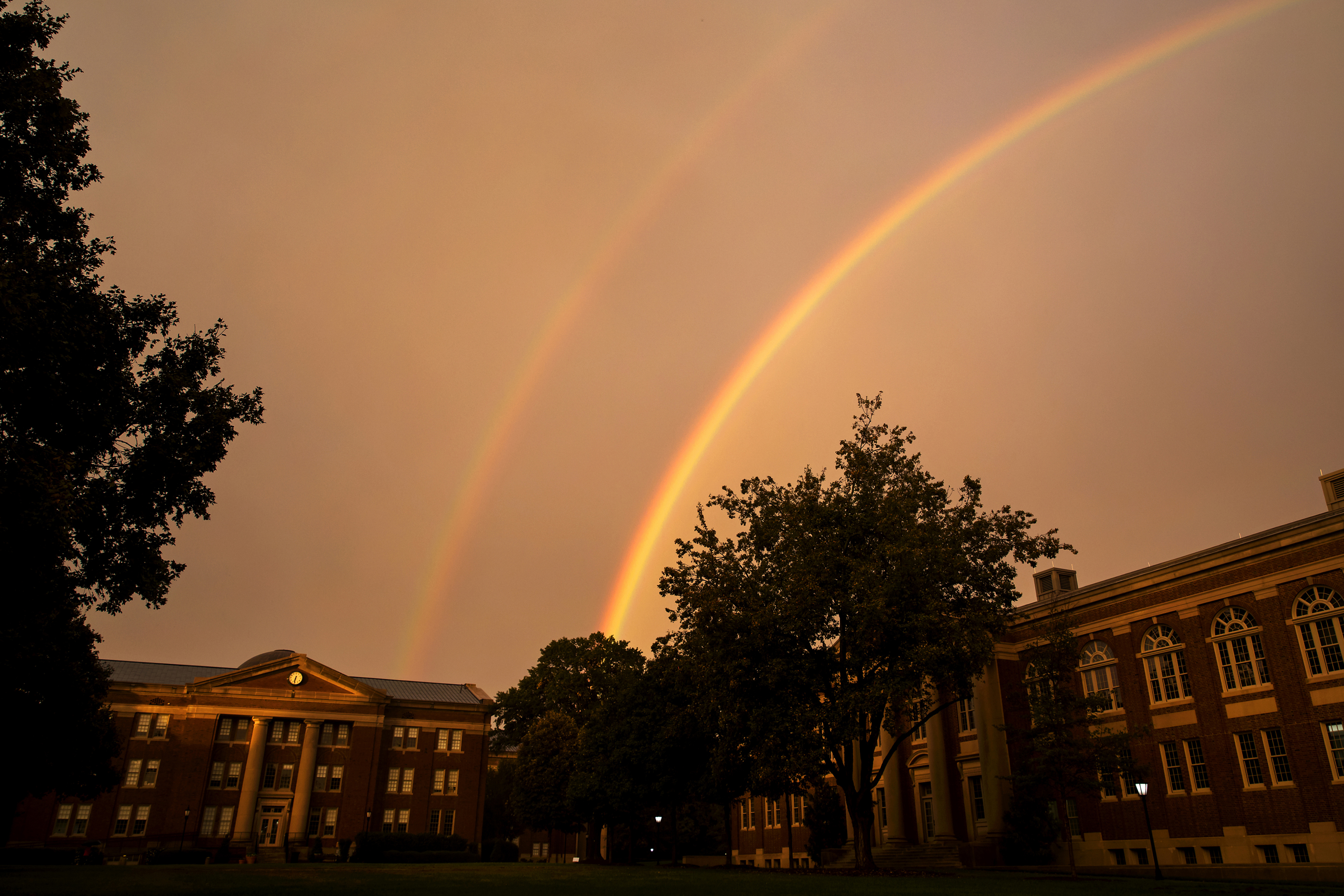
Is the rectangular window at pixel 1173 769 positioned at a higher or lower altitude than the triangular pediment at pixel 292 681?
lower

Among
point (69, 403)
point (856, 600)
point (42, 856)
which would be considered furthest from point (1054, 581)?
point (42, 856)

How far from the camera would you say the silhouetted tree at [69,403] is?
14805mm

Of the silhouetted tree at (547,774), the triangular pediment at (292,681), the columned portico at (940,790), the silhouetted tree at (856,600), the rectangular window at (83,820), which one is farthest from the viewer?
the triangular pediment at (292,681)

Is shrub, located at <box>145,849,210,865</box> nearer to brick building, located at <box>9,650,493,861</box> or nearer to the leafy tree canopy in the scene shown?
brick building, located at <box>9,650,493,861</box>

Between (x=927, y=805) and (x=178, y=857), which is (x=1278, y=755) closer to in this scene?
(x=927, y=805)

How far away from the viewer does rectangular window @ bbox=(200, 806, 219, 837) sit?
218ft

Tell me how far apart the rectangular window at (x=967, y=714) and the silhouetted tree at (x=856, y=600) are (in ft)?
45.0

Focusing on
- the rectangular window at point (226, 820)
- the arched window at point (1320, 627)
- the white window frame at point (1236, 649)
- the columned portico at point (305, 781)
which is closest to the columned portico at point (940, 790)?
the white window frame at point (1236, 649)

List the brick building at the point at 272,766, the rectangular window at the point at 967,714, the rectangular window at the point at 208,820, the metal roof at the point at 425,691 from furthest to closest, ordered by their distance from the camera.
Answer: the metal roof at the point at 425,691 → the rectangular window at the point at 208,820 → the brick building at the point at 272,766 → the rectangular window at the point at 967,714

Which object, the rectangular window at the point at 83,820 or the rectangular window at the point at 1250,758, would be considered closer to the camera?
the rectangular window at the point at 1250,758

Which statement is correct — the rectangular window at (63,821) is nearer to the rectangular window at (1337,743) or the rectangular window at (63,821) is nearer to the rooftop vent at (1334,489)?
the rectangular window at (1337,743)

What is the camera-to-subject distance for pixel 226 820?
67.4 metres

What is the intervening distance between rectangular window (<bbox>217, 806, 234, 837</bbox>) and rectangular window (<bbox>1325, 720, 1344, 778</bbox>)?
70.6 meters

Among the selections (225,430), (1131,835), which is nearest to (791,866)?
(1131,835)
